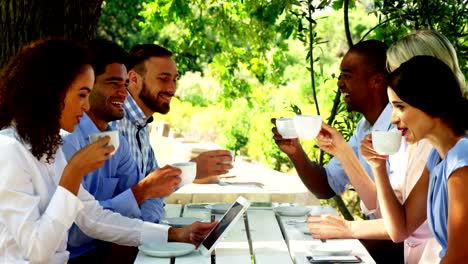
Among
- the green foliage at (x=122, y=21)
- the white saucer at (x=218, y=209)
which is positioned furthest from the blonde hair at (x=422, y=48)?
the green foliage at (x=122, y=21)

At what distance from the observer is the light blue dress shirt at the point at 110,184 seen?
3553 millimetres

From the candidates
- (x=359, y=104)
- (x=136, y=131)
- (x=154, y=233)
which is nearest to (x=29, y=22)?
(x=136, y=131)

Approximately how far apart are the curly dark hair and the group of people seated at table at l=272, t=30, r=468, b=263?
49.2 inches

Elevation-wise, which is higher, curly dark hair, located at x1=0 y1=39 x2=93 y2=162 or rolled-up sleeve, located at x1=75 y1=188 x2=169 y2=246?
curly dark hair, located at x1=0 y1=39 x2=93 y2=162

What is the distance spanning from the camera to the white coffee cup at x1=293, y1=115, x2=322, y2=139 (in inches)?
141

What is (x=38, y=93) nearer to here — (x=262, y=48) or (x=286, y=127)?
(x=286, y=127)

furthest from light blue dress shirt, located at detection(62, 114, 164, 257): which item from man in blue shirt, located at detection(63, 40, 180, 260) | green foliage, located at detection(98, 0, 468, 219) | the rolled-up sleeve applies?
green foliage, located at detection(98, 0, 468, 219)

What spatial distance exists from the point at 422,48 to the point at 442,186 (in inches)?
43.0

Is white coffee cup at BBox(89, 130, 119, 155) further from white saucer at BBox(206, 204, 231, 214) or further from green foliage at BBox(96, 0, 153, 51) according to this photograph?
green foliage at BBox(96, 0, 153, 51)

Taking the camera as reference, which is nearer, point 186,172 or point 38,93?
point 38,93

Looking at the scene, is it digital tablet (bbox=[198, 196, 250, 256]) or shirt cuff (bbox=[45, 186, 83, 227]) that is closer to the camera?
shirt cuff (bbox=[45, 186, 83, 227])

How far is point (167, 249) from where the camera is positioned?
9.84 feet

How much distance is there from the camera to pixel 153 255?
299 cm

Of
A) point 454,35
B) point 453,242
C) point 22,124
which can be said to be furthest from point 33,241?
point 454,35
